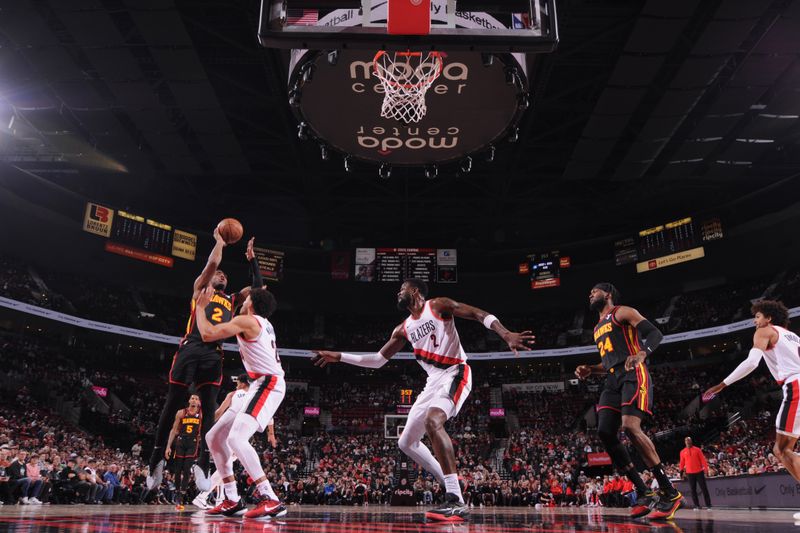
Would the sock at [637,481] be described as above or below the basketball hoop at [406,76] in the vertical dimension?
below

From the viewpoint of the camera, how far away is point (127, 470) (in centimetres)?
1459

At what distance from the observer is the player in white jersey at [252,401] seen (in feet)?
16.6

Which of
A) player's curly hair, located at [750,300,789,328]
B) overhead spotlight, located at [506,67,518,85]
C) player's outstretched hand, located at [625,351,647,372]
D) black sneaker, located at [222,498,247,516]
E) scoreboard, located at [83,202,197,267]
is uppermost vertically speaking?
scoreboard, located at [83,202,197,267]

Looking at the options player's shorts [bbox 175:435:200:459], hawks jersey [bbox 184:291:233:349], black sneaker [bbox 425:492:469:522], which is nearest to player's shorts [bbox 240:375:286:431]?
hawks jersey [bbox 184:291:233:349]

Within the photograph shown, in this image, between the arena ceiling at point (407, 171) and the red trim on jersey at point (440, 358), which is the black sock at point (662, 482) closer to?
the red trim on jersey at point (440, 358)

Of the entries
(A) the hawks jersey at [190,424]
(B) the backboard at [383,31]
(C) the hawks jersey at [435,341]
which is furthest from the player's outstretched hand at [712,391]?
(A) the hawks jersey at [190,424]

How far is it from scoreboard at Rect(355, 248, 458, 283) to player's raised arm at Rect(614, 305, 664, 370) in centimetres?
1920

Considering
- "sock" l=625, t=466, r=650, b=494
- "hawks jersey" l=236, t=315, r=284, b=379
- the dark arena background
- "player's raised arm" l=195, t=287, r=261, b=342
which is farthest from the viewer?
the dark arena background

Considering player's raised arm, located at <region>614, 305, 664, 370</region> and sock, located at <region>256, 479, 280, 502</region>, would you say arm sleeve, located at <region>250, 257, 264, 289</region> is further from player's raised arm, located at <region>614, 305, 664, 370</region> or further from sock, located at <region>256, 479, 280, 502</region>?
player's raised arm, located at <region>614, 305, 664, 370</region>

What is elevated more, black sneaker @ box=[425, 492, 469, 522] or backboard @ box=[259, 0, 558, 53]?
backboard @ box=[259, 0, 558, 53]

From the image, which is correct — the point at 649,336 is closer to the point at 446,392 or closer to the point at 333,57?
the point at 446,392

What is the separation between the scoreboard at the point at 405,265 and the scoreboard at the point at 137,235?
7624 millimetres

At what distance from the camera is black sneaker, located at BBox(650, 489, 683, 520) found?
17.3 feet

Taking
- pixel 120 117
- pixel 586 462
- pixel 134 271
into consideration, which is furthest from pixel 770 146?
pixel 134 271
